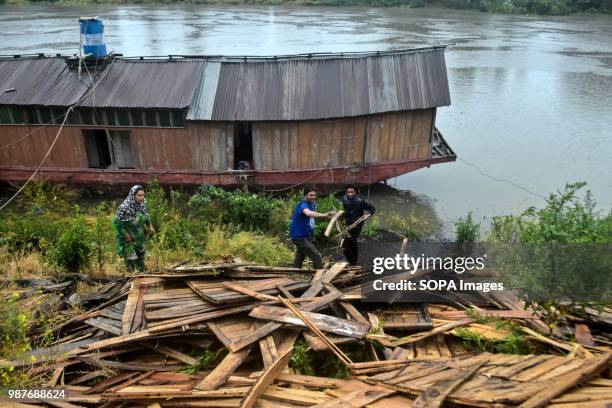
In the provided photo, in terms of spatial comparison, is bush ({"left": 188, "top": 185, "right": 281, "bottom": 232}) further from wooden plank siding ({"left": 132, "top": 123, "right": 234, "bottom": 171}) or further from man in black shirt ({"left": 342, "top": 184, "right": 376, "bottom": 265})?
man in black shirt ({"left": 342, "top": 184, "right": 376, "bottom": 265})

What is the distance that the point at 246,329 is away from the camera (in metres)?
5.17

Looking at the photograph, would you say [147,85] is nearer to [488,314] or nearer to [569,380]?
[488,314]

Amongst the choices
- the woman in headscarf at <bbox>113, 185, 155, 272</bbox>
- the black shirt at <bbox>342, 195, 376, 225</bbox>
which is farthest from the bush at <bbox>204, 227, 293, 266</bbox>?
the black shirt at <bbox>342, 195, 376, 225</bbox>

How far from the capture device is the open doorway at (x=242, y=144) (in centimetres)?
1365

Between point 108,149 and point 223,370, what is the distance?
10435 millimetres

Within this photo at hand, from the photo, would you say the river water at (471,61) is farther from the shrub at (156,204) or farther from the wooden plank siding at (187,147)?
the shrub at (156,204)

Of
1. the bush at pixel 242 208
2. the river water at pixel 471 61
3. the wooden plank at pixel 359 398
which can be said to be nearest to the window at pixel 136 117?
the bush at pixel 242 208

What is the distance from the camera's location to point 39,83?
41.7 feet

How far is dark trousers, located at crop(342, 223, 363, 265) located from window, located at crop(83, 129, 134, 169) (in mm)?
7169

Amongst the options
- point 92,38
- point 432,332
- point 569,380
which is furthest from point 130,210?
point 92,38

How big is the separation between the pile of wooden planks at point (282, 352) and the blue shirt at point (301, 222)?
43.0 inches

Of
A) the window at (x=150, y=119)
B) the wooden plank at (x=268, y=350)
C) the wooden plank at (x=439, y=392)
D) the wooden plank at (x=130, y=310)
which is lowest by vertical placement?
the wooden plank at (x=130, y=310)

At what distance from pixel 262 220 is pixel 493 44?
26708 mm

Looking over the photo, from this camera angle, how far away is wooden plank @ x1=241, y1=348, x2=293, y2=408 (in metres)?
4.07
